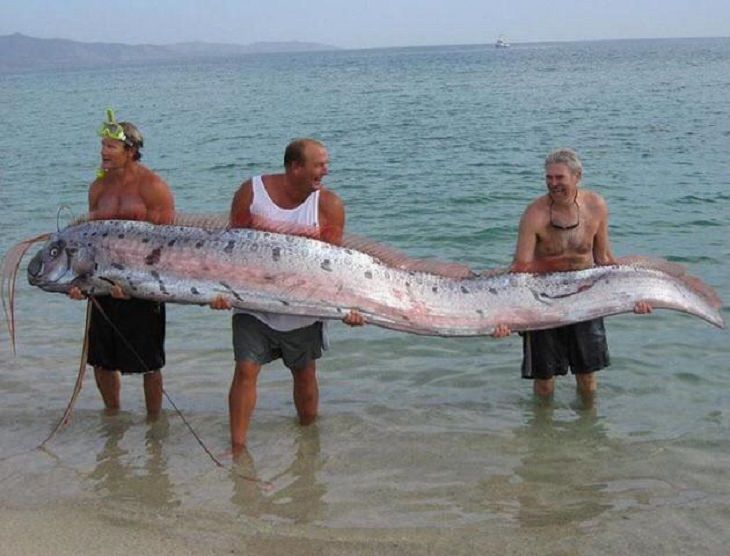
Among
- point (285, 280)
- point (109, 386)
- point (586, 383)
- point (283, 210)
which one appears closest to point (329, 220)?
point (283, 210)

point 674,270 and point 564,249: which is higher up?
point 564,249

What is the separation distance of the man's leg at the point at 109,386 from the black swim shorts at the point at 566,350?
2739mm

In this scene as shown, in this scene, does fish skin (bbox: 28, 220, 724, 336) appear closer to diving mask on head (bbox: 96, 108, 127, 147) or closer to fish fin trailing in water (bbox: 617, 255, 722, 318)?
fish fin trailing in water (bbox: 617, 255, 722, 318)

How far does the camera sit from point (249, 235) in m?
5.20

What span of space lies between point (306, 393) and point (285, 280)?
1.20 metres

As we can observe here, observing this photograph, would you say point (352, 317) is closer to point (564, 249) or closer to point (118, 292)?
point (118, 292)

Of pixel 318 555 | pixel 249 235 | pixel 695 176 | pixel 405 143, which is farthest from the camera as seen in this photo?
pixel 405 143

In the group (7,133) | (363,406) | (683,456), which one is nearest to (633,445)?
(683,456)

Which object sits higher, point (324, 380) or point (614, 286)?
point (614, 286)

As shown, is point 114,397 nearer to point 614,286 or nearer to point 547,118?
point 614,286

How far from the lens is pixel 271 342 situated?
5.54 m

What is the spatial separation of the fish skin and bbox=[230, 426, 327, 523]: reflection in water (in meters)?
0.97

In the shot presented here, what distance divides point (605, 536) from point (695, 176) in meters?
13.9

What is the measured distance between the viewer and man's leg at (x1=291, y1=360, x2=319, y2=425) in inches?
233
